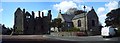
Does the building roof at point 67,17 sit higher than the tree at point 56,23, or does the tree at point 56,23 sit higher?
the building roof at point 67,17

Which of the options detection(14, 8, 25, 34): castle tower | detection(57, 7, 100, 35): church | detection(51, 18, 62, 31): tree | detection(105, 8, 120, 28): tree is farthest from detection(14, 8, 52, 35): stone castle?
detection(105, 8, 120, 28): tree

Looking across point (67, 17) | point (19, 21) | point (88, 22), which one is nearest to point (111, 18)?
point (88, 22)

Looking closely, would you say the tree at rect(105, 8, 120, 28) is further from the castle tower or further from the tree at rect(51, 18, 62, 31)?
the castle tower

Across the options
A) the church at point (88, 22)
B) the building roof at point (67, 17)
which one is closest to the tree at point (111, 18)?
the church at point (88, 22)

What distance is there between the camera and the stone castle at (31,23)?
49094 mm

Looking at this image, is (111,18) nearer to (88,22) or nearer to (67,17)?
(88,22)

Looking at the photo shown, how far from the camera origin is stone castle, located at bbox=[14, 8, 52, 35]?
4909 centimetres

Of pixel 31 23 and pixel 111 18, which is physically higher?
pixel 111 18

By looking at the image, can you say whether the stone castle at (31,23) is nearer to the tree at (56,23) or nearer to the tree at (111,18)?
the tree at (56,23)

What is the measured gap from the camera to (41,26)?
51.8 metres

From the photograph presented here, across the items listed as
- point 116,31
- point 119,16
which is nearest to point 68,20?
point 119,16

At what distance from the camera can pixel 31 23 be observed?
50.9 m

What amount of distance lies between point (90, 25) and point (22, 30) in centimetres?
1382

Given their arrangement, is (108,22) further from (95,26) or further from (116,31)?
(116,31)
